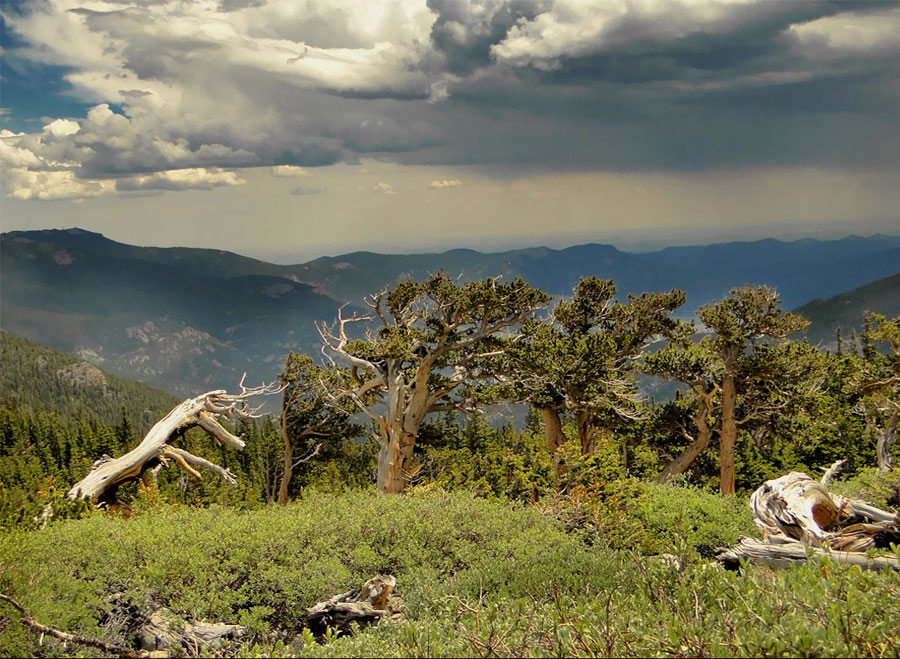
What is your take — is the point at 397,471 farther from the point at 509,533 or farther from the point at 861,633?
the point at 861,633

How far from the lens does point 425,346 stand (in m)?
19.5

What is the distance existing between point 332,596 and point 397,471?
12.3m

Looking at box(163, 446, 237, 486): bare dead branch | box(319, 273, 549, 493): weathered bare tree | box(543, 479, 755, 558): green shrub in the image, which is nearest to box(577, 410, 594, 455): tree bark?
box(319, 273, 549, 493): weathered bare tree

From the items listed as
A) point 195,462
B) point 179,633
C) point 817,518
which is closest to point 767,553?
point 817,518

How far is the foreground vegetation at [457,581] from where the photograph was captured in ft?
12.9

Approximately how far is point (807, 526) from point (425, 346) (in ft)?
41.1

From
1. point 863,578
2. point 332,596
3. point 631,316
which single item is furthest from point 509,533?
point 631,316

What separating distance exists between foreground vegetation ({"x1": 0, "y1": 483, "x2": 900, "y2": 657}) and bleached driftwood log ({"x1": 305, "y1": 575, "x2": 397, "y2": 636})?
0.30 metres

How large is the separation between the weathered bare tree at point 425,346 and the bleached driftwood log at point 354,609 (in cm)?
1117

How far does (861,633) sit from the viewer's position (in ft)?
12.0

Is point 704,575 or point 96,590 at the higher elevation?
point 704,575

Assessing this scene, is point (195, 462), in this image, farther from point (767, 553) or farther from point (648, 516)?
point (767, 553)

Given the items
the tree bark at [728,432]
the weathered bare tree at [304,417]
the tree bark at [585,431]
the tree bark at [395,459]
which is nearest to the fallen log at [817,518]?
the tree bark at [585,431]

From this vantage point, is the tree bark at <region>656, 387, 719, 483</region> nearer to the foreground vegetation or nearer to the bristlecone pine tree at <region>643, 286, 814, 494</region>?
the bristlecone pine tree at <region>643, 286, 814, 494</region>
